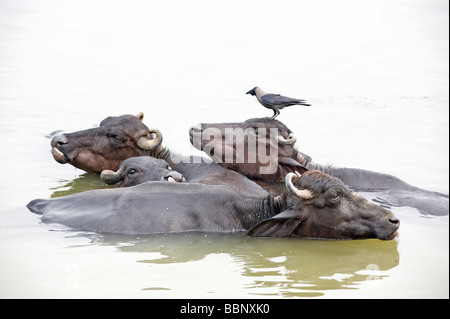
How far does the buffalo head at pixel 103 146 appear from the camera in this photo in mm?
12797

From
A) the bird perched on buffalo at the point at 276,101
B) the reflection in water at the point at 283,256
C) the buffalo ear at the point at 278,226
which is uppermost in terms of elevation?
the bird perched on buffalo at the point at 276,101

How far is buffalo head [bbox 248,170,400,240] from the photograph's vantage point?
1014 cm

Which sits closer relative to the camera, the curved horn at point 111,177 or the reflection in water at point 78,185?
the curved horn at point 111,177

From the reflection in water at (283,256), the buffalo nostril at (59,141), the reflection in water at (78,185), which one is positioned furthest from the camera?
the buffalo nostril at (59,141)

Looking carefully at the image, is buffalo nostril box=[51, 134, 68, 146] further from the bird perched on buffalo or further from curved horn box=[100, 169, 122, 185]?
the bird perched on buffalo

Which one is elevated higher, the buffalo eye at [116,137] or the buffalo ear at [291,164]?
the buffalo eye at [116,137]

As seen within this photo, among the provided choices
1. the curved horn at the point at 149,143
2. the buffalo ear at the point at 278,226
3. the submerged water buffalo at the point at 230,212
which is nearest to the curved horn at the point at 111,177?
the submerged water buffalo at the point at 230,212

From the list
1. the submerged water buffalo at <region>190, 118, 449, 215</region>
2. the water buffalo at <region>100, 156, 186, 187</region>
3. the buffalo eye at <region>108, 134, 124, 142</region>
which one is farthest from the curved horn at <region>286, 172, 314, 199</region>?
the buffalo eye at <region>108, 134, 124, 142</region>

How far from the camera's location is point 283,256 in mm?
9945

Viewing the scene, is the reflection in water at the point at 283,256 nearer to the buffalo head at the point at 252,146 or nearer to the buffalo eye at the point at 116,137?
the buffalo head at the point at 252,146

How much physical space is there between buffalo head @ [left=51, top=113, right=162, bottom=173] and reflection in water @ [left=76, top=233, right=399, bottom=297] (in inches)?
113

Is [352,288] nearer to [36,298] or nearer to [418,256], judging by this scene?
[418,256]

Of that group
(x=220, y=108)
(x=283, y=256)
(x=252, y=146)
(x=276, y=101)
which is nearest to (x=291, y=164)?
(x=252, y=146)

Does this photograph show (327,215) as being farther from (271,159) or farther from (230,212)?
(271,159)
